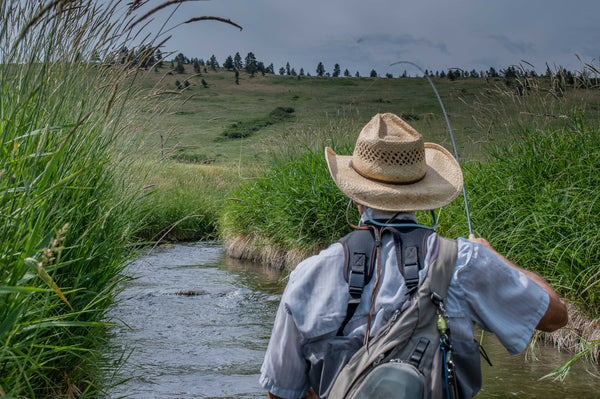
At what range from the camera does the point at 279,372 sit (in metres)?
1.97

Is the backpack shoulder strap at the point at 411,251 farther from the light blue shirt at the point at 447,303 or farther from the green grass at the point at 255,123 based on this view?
the green grass at the point at 255,123

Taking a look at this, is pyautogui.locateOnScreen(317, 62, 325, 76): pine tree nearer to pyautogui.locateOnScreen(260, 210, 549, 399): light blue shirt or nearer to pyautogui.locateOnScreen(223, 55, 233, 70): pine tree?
pyautogui.locateOnScreen(223, 55, 233, 70): pine tree

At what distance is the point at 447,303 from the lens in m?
1.85

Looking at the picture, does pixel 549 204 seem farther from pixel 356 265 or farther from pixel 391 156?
pixel 356 265

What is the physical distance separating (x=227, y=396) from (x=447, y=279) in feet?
9.04

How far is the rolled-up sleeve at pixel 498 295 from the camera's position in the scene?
6.05 feet

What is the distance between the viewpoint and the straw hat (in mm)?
2057

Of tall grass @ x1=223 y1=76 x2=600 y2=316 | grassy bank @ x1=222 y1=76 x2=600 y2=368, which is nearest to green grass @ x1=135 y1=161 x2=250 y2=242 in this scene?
grassy bank @ x1=222 y1=76 x2=600 y2=368

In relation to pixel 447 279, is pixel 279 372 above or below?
below

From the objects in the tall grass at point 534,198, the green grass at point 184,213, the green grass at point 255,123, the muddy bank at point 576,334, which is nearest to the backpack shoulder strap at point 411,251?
the tall grass at point 534,198

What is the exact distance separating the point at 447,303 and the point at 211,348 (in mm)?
3757

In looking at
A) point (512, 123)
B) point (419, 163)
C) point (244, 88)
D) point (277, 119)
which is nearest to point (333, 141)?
point (512, 123)

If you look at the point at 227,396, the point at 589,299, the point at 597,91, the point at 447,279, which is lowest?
the point at 227,396

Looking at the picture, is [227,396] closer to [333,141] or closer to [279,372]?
[279,372]
